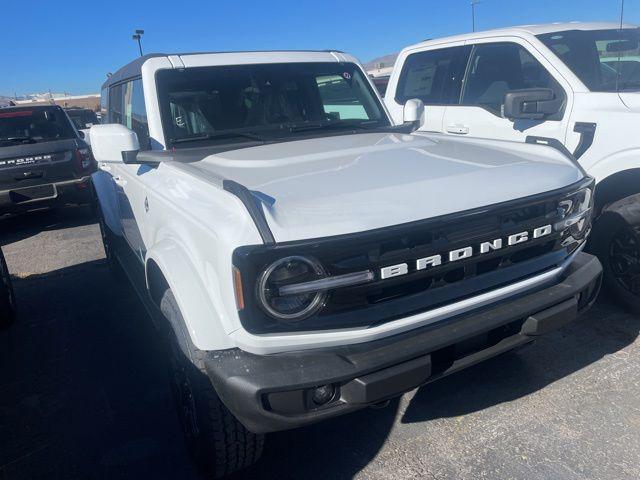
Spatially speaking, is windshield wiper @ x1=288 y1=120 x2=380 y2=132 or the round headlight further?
windshield wiper @ x1=288 y1=120 x2=380 y2=132

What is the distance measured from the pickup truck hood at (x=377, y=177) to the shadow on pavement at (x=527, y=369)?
127 cm

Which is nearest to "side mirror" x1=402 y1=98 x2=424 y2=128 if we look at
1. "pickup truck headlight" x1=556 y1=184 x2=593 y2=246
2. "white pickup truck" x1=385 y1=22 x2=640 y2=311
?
"white pickup truck" x1=385 y1=22 x2=640 y2=311

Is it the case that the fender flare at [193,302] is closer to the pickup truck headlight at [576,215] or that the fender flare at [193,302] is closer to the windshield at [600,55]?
the pickup truck headlight at [576,215]

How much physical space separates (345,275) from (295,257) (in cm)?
20

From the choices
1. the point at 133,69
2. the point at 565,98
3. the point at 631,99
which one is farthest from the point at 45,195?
the point at 631,99

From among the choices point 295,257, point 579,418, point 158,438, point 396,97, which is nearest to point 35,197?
point 396,97

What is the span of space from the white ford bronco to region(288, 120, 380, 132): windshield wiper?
325 millimetres

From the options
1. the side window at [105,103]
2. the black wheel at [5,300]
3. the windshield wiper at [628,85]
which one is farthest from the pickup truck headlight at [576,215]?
the side window at [105,103]

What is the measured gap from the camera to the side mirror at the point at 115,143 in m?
2.84

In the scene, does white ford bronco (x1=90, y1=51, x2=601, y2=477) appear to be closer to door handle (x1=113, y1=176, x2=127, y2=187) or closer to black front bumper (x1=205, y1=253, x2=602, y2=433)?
black front bumper (x1=205, y1=253, x2=602, y2=433)

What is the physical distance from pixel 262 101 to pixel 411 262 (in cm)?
194

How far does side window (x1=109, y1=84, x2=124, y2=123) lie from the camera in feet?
13.8

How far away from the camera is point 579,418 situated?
2.71 meters

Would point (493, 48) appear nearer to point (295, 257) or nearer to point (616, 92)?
point (616, 92)
